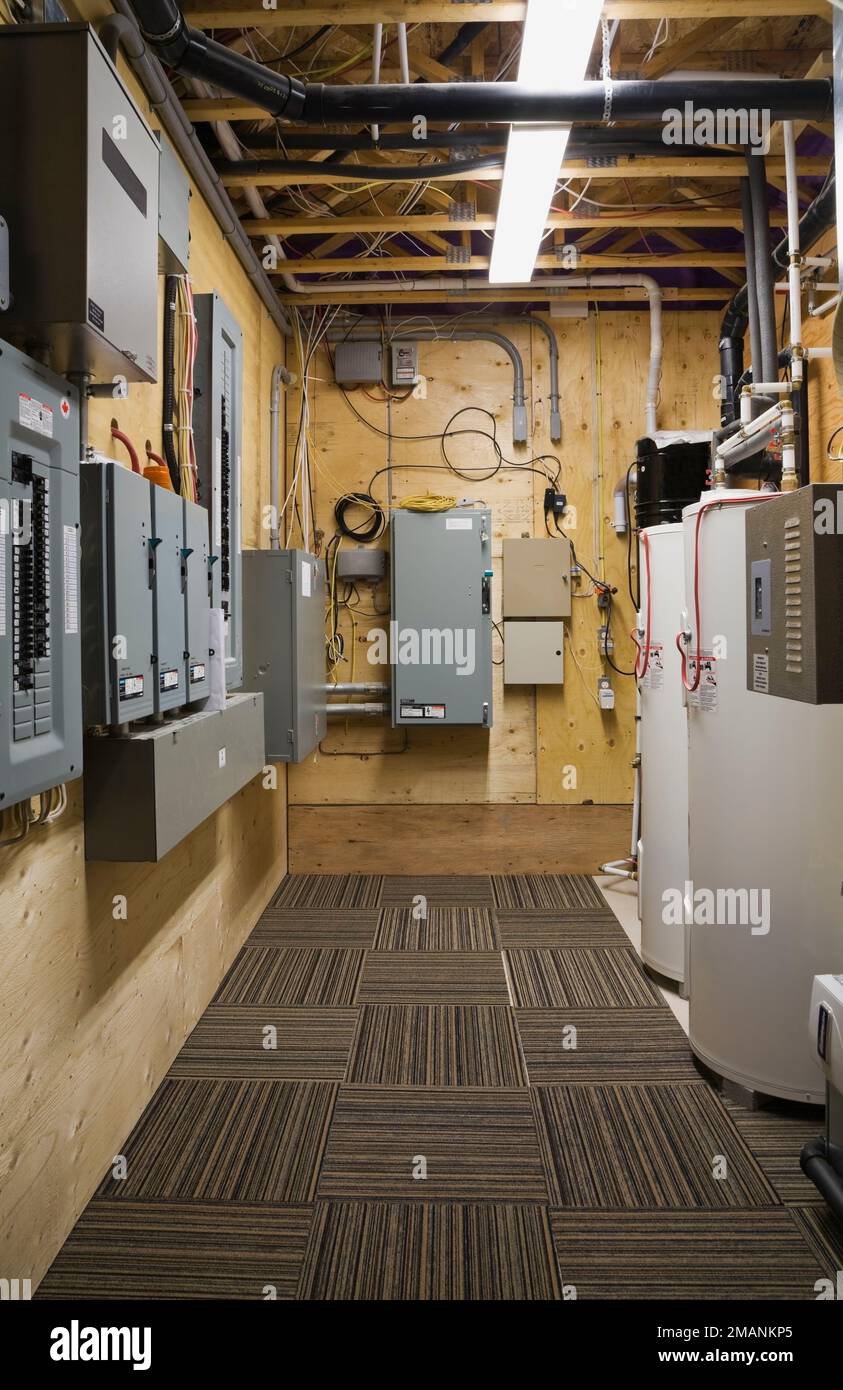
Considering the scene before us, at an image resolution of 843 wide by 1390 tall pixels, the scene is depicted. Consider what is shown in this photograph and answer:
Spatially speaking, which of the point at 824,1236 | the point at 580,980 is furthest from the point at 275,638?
the point at 824,1236

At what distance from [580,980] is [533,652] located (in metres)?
1.80

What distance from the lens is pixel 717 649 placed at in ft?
7.30

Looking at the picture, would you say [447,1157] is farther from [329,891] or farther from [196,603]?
[329,891]

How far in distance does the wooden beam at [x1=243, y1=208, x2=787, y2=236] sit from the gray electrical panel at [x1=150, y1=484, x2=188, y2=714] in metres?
1.95

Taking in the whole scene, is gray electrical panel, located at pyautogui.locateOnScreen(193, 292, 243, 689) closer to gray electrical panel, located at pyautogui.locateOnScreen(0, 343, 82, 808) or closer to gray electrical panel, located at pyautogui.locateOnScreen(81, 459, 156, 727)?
gray electrical panel, located at pyautogui.locateOnScreen(81, 459, 156, 727)

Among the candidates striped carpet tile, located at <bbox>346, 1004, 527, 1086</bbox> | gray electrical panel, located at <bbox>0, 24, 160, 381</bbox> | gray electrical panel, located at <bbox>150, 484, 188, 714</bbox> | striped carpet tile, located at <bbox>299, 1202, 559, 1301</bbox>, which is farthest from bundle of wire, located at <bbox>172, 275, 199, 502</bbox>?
striped carpet tile, located at <bbox>299, 1202, 559, 1301</bbox>

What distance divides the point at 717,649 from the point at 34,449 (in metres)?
1.81

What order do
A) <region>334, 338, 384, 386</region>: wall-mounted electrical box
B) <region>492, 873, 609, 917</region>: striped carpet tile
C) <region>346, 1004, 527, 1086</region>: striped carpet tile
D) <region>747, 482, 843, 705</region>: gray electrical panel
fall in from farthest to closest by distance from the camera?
<region>334, 338, 384, 386</region>: wall-mounted electrical box → <region>492, 873, 609, 917</region>: striped carpet tile → <region>346, 1004, 527, 1086</region>: striped carpet tile → <region>747, 482, 843, 705</region>: gray electrical panel

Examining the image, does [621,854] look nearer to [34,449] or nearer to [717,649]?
[717,649]

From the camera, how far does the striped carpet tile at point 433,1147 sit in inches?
74.1

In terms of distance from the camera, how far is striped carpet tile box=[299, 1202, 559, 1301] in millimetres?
1585

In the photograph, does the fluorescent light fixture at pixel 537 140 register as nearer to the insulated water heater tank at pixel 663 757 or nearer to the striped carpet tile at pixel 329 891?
the insulated water heater tank at pixel 663 757

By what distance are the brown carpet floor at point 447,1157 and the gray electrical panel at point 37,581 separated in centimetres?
115

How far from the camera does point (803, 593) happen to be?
123 cm
